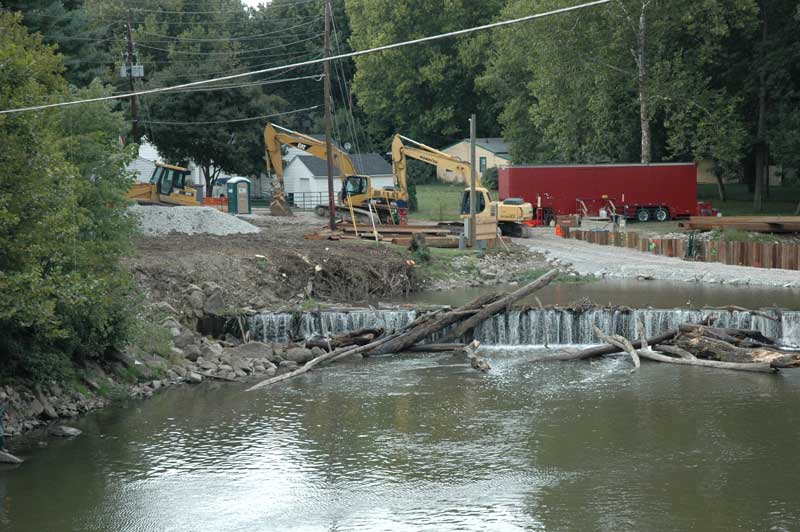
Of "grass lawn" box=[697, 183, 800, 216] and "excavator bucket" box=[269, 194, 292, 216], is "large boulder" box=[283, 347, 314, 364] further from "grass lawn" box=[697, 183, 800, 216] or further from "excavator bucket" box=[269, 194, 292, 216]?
"grass lawn" box=[697, 183, 800, 216]

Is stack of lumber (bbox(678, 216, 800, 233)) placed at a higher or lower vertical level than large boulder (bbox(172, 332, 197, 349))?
higher

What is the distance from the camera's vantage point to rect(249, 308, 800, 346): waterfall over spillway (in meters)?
28.9

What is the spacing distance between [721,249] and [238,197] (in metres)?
29.9

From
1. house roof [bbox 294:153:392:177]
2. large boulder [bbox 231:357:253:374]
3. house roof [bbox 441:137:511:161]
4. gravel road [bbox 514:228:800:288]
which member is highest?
house roof [bbox 441:137:511:161]

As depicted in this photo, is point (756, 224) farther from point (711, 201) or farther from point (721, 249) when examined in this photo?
point (711, 201)

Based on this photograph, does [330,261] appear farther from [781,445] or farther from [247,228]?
[781,445]

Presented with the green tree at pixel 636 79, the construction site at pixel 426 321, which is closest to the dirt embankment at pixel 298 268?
the construction site at pixel 426 321

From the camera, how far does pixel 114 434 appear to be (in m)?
20.8

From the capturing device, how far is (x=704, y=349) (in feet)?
86.2

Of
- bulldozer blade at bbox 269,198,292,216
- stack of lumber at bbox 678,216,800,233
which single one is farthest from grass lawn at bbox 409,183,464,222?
stack of lumber at bbox 678,216,800,233

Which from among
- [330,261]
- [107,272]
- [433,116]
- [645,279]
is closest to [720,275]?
[645,279]

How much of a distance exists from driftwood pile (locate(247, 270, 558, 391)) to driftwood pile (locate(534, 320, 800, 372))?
2620mm

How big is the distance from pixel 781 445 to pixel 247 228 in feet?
104

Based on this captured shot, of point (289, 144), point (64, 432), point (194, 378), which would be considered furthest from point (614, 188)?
point (64, 432)
